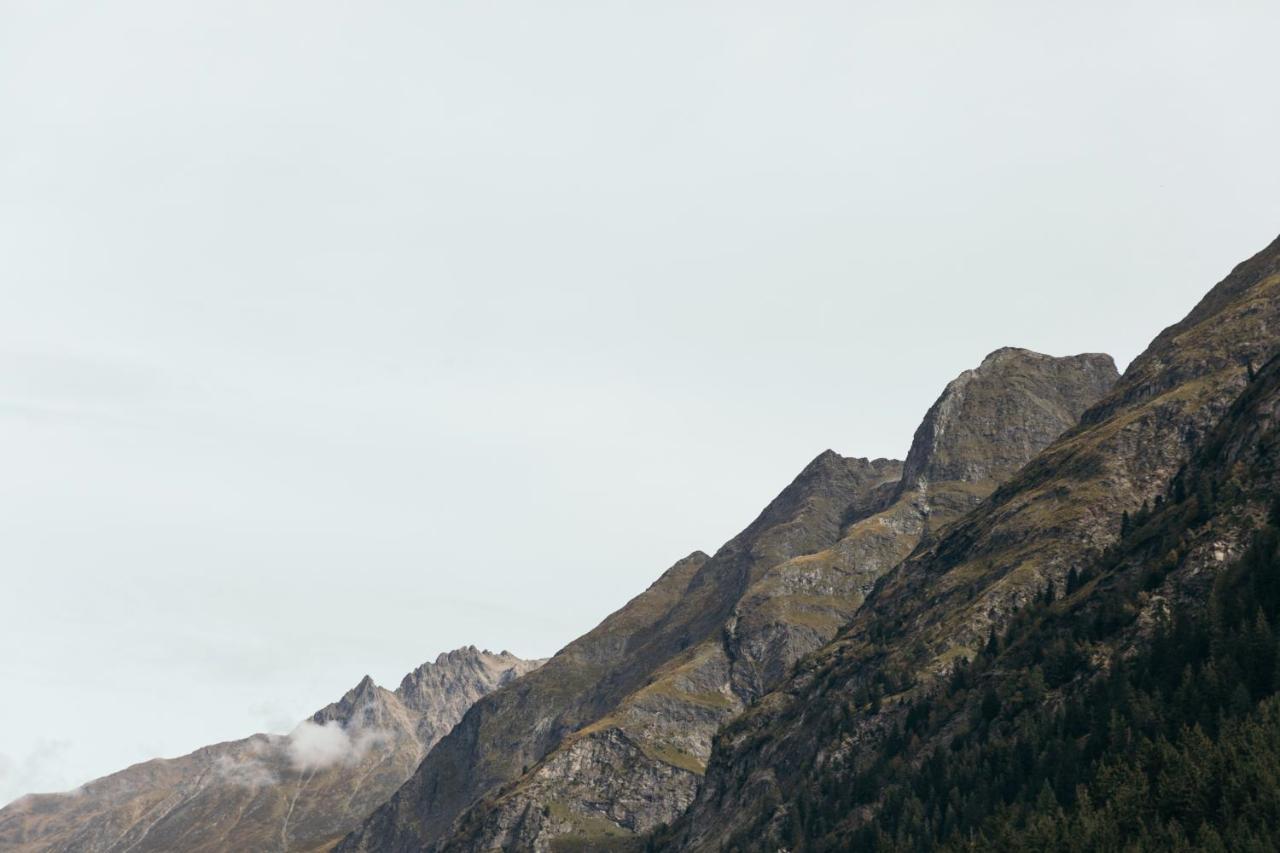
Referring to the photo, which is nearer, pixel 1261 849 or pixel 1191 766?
pixel 1261 849

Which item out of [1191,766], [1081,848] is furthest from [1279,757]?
[1081,848]

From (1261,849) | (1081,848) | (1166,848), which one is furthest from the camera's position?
(1081,848)

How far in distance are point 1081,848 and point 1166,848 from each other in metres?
15.4

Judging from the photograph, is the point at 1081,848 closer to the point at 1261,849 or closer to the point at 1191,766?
the point at 1191,766

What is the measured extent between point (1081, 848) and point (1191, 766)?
21005 millimetres

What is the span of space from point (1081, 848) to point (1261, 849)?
3437 cm

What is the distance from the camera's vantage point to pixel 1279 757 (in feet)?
622

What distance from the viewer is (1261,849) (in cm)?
16975

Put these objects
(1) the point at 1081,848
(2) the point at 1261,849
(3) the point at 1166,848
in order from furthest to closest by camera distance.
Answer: (1) the point at 1081,848, (3) the point at 1166,848, (2) the point at 1261,849

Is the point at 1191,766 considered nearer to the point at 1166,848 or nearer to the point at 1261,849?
the point at 1166,848

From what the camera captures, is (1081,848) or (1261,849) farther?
(1081,848)

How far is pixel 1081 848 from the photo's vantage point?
199875 millimetres

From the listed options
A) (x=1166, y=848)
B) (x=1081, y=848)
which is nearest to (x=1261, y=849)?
(x=1166, y=848)

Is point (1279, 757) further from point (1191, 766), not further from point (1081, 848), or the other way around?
point (1081, 848)
